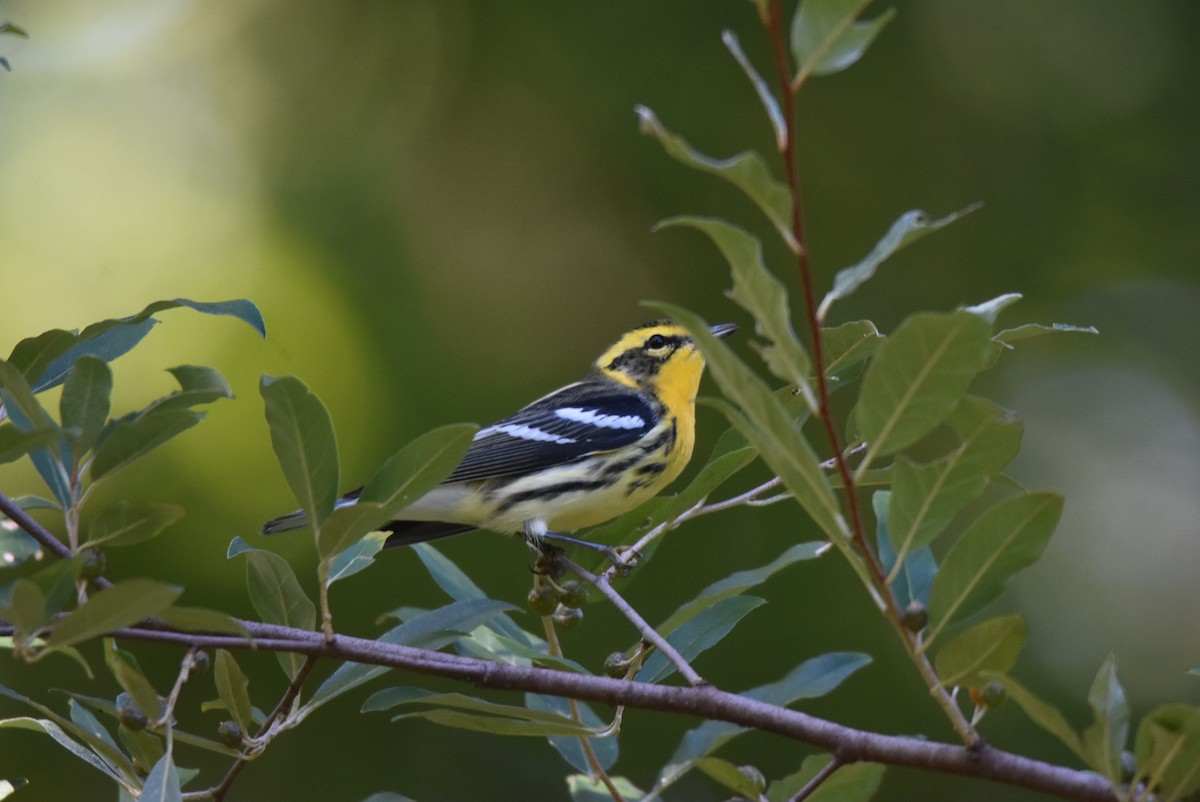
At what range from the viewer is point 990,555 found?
102cm

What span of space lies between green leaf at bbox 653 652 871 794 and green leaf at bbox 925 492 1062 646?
246 millimetres

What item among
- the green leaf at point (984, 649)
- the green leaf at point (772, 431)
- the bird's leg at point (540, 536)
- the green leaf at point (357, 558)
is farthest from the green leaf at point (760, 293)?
the bird's leg at point (540, 536)

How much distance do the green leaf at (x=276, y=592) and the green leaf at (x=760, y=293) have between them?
0.60m

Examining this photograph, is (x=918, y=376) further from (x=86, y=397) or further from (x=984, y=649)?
(x=86, y=397)

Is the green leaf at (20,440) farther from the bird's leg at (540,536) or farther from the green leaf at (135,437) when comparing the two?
the bird's leg at (540,536)

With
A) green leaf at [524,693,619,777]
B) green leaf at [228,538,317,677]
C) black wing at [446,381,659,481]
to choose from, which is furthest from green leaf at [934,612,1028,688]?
black wing at [446,381,659,481]

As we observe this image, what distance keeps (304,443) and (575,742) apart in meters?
0.59

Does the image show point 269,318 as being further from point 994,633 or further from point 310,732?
point 994,633

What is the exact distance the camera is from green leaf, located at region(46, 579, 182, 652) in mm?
941

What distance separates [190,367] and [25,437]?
0.54ft

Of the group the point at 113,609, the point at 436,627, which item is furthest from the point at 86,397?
the point at 436,627

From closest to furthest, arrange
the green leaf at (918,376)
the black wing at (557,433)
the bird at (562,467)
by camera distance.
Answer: the green leaf at (918,376) < the bird at (562,467) < the black wing at (557,433)

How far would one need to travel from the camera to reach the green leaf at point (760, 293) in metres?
0.83

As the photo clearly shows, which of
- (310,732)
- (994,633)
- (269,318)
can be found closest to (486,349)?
(269,318)
